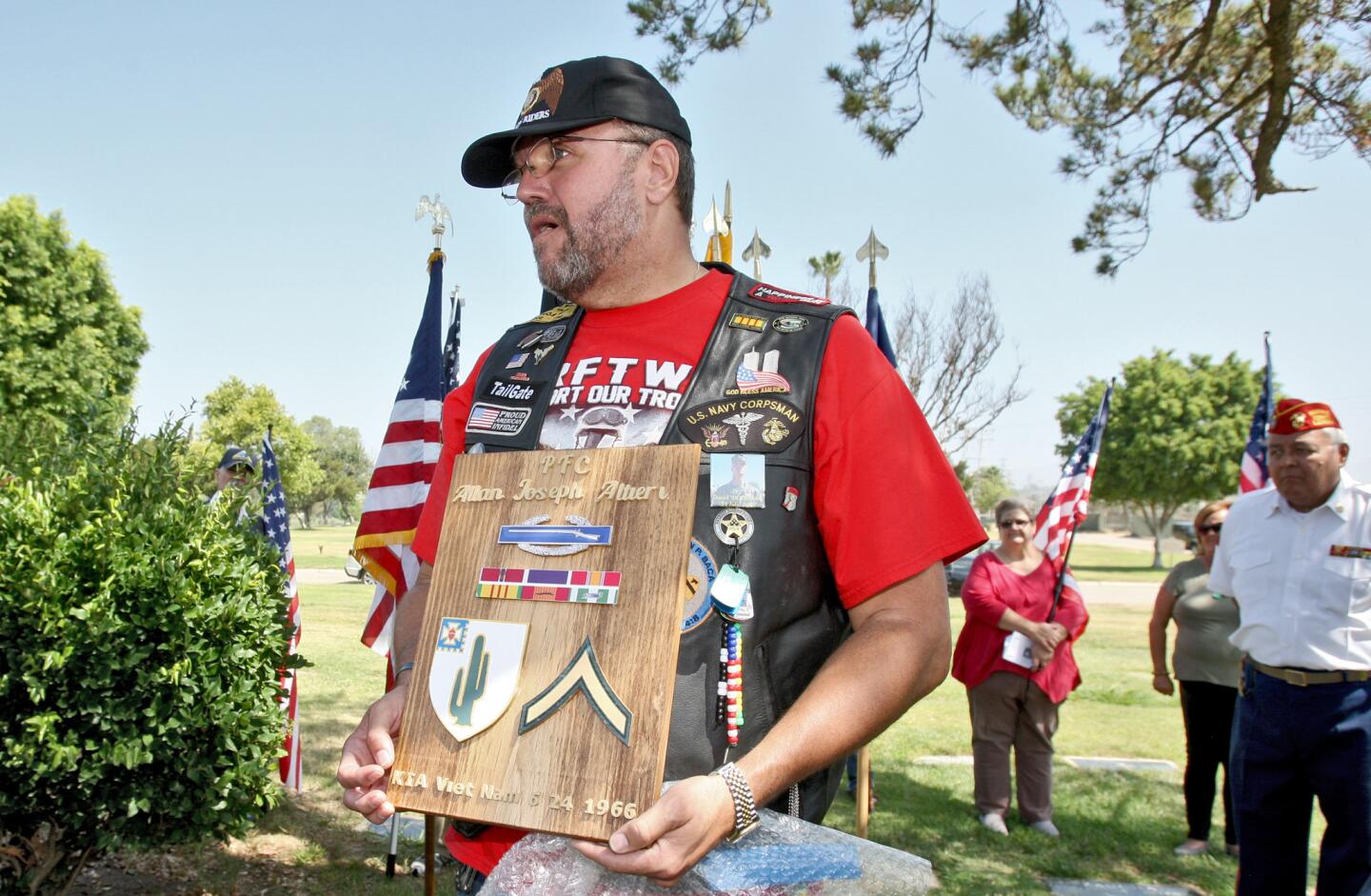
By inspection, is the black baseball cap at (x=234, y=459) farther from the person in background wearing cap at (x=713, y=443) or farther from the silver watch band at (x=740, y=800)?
the silver watch band at (x=740, y=800)

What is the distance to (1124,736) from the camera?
34.2 ft

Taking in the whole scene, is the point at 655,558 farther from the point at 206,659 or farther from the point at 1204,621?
the point at 1204,621

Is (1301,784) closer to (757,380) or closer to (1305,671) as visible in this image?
(1305,671)

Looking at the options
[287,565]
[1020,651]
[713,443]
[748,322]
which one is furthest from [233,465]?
[713,443]

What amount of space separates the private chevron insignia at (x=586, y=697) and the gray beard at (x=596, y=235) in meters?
0.88

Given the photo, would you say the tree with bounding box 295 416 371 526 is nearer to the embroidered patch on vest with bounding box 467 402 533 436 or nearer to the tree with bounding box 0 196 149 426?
the tree with bounding box 0 196 149 426

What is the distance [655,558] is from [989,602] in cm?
637

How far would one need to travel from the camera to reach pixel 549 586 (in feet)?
5.05

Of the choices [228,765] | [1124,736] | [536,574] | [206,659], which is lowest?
[1124,736]

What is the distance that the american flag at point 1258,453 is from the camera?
24.5 ft

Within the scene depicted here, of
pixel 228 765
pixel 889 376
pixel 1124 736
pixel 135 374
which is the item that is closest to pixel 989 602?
pixel 1124 736

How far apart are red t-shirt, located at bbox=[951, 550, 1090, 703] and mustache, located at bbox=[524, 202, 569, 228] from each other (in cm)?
589

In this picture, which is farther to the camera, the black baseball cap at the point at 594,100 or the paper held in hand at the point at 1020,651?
the paper held in hand at the point at 1020,651

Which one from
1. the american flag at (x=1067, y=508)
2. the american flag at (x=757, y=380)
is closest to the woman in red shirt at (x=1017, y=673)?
the american flag at (x=1067, y=508)
